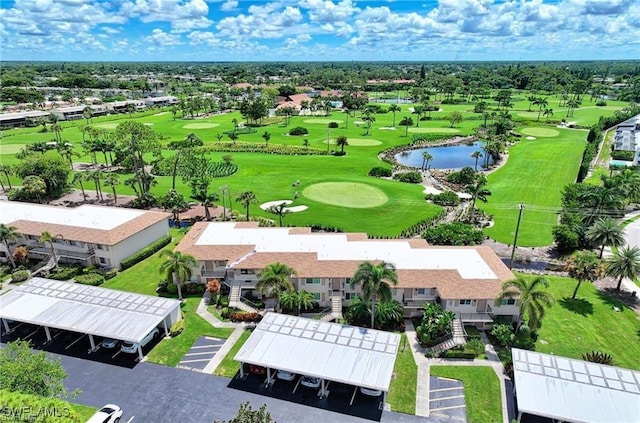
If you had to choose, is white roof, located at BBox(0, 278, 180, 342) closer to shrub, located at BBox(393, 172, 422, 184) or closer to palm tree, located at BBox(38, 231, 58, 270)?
palm tree, located at BBox(38, 231, 58, 270)

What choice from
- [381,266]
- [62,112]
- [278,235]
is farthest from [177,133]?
[381,266]

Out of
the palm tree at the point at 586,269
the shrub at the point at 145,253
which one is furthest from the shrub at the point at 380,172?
the palm tree at the point at 586,269

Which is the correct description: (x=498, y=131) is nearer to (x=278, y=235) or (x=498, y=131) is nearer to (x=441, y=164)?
(x=441, y=164)

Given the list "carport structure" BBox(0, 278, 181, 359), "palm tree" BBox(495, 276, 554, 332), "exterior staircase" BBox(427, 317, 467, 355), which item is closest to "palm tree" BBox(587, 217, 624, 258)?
"palm tree" BBox(495, 276, 554, 332)

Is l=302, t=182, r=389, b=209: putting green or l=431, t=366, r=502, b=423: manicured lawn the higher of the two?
l=302, t=182, r=389, b=209: putting green

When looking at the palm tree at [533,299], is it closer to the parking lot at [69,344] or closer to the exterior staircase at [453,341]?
the exterior staircase at [453,341]

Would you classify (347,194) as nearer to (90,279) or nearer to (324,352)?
(90,279)
